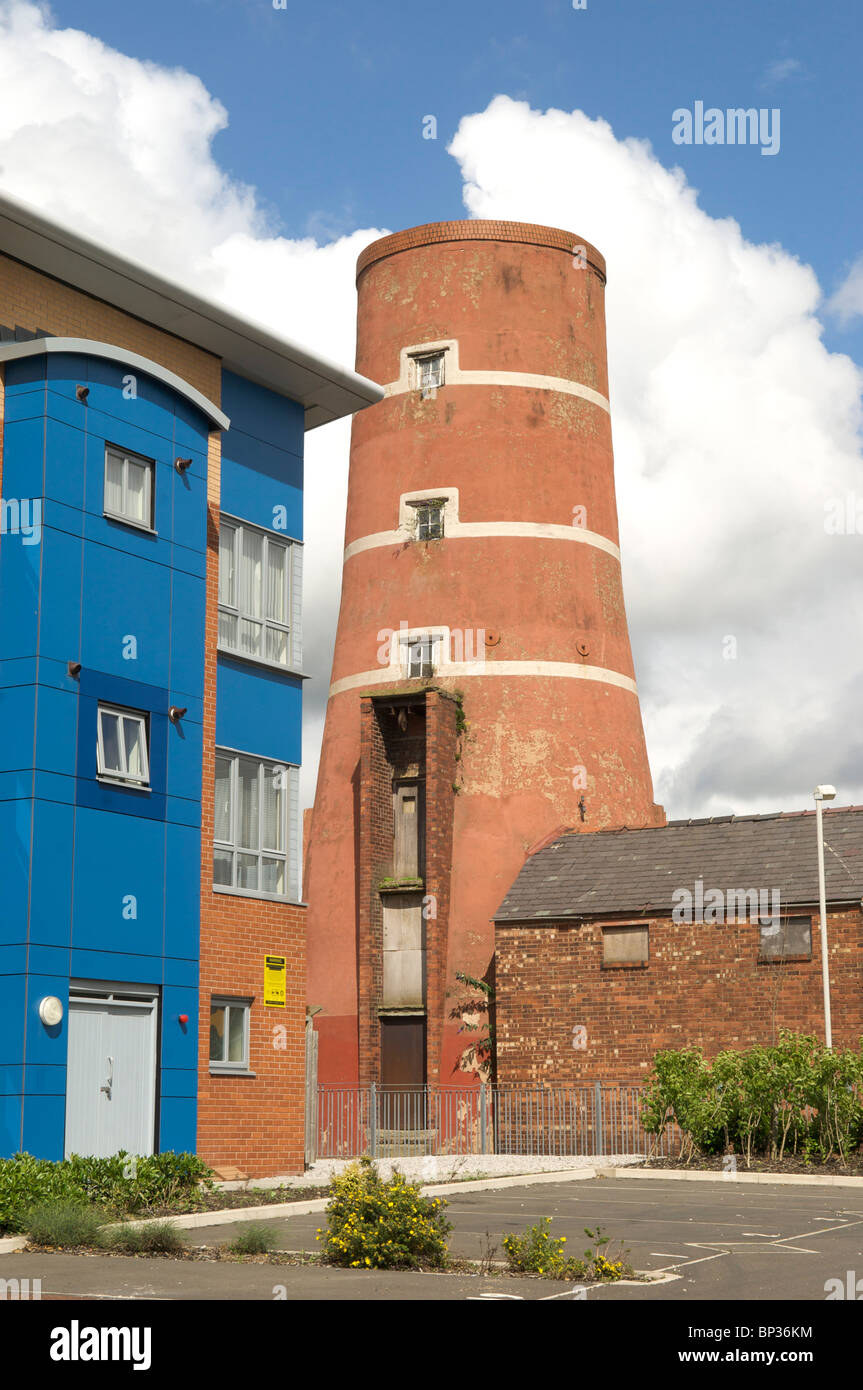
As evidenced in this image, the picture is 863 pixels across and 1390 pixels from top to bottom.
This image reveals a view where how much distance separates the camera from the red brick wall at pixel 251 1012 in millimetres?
22297

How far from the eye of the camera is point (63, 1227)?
15000mm

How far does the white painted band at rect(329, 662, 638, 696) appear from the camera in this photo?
37.3 m

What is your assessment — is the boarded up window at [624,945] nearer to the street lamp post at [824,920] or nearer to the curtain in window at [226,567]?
the street lamp post at [824,920]

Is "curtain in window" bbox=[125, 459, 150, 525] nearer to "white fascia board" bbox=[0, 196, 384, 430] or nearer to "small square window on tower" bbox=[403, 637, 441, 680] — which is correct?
"white fascia board" bbox=[0, 196, 384, 430]

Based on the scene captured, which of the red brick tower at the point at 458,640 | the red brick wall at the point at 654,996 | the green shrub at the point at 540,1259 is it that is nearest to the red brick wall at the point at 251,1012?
the red brick wall at the point at 654,996

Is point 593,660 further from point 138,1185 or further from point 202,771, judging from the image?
point 138,1185

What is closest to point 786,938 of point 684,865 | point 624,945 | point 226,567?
point 684,865

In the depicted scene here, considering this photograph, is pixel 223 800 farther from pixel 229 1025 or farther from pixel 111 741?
pixel 229 1025

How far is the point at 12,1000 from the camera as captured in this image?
760 inches

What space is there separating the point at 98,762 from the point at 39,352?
17.5ft

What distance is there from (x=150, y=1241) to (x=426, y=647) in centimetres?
2452

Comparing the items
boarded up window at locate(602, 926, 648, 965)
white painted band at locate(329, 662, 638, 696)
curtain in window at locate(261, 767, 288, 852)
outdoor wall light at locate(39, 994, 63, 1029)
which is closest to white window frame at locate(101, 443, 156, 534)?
curtain in window at locate(261, 767, 288, 852)

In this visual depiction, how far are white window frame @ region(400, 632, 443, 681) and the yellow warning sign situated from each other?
48.0 ft
